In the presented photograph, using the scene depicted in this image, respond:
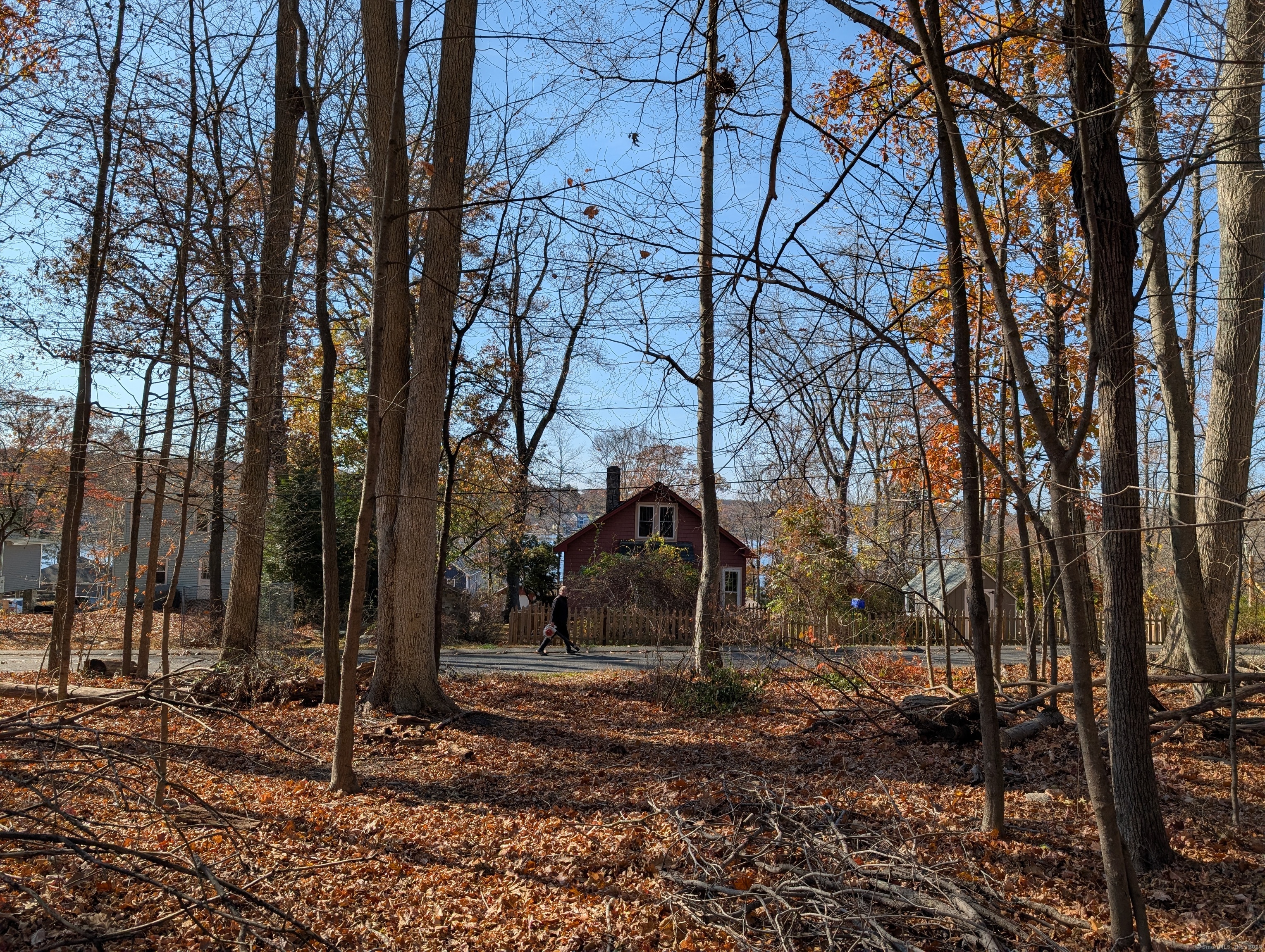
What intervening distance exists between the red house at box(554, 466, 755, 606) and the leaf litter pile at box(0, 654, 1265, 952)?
2283cm

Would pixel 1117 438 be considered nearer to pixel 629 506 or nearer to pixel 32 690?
pixel 32 690

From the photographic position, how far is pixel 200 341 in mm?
13336

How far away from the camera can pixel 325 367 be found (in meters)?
9.48

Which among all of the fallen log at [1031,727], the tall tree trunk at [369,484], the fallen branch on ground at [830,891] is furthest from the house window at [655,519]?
the fallen branch on ground at [830,891]

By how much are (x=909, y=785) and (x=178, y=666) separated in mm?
13788

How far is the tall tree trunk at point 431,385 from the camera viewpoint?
9.76 meters

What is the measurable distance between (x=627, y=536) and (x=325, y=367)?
22.8 m

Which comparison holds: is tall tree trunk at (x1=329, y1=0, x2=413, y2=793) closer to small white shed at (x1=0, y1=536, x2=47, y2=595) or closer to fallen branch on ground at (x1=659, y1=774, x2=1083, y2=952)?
fallen branch on ground at (x1=659, y1=774, x2=1083, y2=952)

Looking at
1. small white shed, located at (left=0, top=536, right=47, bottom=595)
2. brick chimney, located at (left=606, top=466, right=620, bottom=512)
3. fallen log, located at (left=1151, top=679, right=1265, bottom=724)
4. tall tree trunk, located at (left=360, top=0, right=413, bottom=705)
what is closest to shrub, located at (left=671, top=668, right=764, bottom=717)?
tall tree trunk, located at (left=360, top=0, right=413, bottom=705)

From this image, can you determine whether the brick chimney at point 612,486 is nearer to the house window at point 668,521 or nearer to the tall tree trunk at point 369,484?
the house window at point 668,521

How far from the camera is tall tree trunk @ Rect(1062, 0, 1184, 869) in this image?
13.9 ft

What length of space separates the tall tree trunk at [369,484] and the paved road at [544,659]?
6.64 m

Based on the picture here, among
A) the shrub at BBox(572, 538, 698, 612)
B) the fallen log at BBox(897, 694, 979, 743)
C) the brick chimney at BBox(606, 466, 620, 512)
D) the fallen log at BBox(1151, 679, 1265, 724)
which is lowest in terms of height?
the fallen log at BBox(897, 694, 979, 743)

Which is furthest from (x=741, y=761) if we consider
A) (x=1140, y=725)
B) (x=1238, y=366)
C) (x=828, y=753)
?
(x=1238, y=366)
